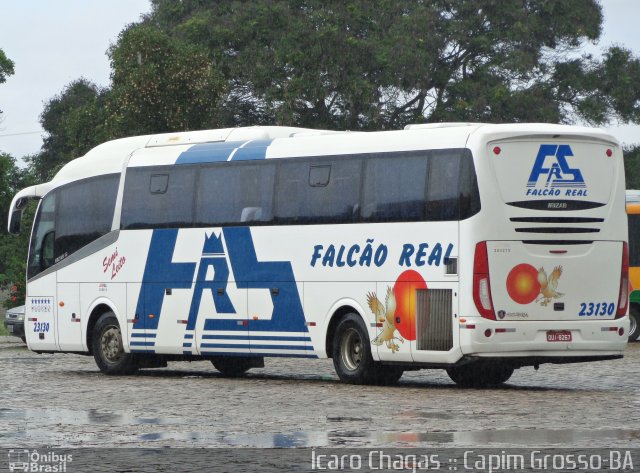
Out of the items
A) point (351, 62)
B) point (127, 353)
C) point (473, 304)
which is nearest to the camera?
point (473, 304)

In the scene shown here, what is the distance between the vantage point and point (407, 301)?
1955 centimetres

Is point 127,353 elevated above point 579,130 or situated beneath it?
situated beneath

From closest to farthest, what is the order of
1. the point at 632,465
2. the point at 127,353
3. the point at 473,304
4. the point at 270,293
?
the point at 632,465
the point at 473,304
the point at 270,293
the point at 127,353

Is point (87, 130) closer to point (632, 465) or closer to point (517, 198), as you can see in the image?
point (517, 198)

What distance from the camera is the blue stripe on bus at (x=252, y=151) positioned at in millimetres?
21891

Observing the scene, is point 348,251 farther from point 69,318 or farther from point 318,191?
point 69,318

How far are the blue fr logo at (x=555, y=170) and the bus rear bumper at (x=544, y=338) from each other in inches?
66.8

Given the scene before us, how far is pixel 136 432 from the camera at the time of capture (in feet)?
44.2

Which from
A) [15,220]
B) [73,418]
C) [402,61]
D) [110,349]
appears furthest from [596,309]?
[402,61]

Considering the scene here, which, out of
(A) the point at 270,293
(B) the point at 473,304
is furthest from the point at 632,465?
(A) the point at 270,293

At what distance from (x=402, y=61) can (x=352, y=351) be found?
35505 millimetres

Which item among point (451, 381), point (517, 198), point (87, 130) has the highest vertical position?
point (87, 130)

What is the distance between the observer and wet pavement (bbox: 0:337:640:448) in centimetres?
1267

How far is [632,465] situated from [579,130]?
924 cm
